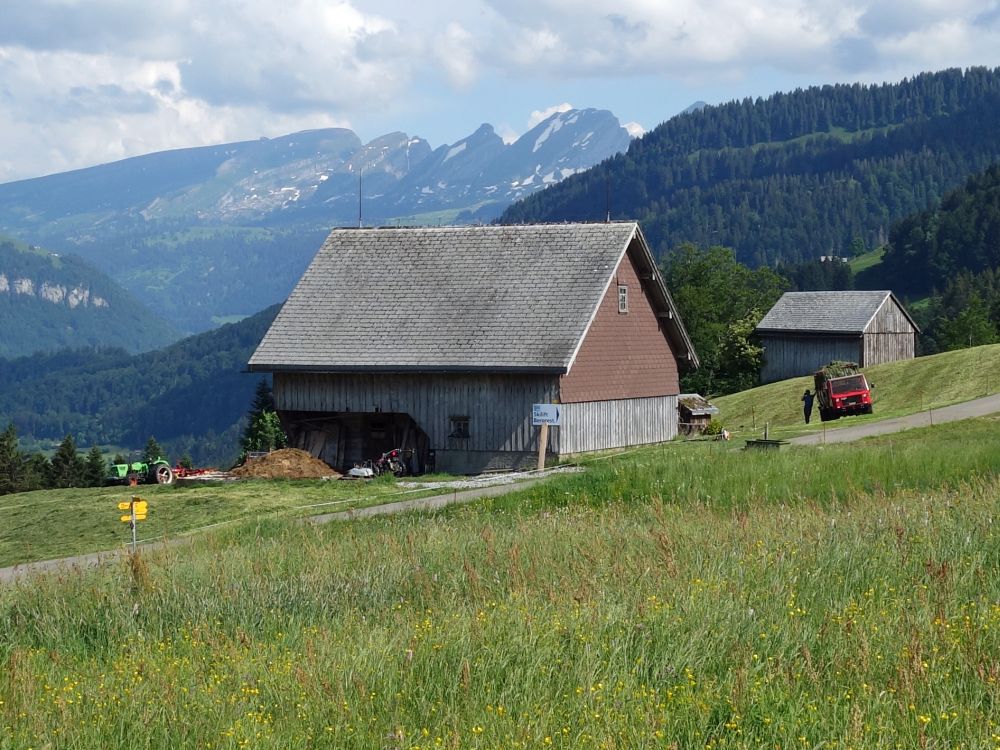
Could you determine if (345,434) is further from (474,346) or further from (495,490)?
(495,490)

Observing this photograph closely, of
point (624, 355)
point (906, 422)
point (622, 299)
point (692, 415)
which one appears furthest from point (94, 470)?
point (906, 422)

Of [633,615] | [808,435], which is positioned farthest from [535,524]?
[808,435]

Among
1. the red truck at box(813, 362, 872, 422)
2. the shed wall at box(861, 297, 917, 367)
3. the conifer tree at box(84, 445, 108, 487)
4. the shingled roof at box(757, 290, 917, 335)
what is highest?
the shingled roof at box(757, 290, 917, 335)

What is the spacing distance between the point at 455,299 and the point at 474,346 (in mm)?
2799

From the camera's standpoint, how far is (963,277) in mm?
164875

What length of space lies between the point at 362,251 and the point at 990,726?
137 feet

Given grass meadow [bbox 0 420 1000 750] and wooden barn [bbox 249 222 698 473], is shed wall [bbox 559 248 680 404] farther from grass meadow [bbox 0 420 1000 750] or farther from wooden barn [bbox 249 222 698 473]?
grass meadow [bbox 0 420 1000 750]

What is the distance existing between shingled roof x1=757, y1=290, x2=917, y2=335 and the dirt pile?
5206 centimetres

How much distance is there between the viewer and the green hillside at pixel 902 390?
189 ft

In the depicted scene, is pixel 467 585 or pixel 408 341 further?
pixel 408 341

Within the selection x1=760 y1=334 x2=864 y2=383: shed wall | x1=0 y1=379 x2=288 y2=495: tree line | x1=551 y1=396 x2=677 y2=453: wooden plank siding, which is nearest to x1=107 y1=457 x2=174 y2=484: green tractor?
x1=551 y1=396 x2=677 y2=453: wooden plank siding

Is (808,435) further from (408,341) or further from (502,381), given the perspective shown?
(408,341)

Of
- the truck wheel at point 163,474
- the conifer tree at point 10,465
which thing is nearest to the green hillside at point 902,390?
the truck wheel at point 163,474

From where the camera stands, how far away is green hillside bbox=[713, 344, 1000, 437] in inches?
2274
